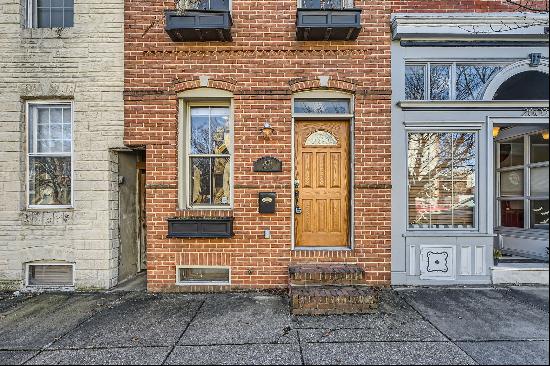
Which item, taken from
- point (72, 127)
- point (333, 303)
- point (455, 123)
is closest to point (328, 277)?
point (333, 303)

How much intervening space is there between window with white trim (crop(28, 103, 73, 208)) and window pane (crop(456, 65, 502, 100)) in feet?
22.4

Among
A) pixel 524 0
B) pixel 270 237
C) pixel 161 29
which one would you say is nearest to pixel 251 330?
pixel 270 237

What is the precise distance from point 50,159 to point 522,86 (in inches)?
325

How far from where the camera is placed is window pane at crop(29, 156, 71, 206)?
5.70m

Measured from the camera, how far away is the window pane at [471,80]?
5.73 m

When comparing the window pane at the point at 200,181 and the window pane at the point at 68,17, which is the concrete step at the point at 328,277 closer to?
the window pane at the point at 200,181

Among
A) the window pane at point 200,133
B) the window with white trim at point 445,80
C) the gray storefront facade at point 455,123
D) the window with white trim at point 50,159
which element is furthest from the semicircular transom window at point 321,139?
the window with white trim at point 50,159

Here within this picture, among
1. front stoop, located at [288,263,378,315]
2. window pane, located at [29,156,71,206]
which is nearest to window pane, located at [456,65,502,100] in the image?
front stoop, located at [288,263,378,315]

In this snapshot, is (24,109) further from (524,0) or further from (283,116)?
(524,0)

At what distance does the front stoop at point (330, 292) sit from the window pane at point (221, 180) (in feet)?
5.73

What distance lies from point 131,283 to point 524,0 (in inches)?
335

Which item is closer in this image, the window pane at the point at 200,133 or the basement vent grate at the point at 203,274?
the basement vent grate at the point at 203,274

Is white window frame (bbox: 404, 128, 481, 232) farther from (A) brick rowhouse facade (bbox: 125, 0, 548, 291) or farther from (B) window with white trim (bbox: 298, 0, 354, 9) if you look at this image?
(B) window with white trim (bbox: 298, 0, 354, 9)

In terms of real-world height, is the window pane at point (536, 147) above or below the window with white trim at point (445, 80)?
below
